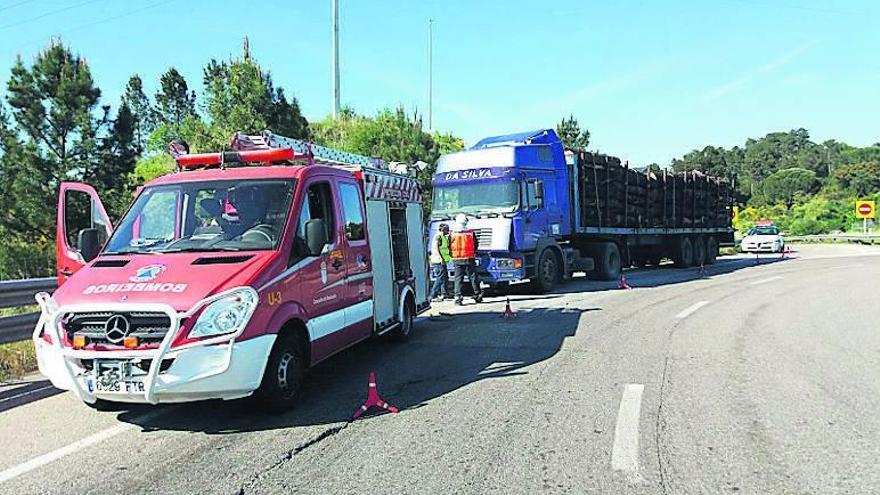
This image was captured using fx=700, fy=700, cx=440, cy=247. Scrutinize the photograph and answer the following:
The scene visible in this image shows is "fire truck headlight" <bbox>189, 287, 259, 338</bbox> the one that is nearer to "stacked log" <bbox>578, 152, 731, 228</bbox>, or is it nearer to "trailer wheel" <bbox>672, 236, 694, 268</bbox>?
"stacked log" <bbox>578, 152, 731, 228</bbox>

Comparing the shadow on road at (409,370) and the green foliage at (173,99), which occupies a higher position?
the green foliage at (173,99)

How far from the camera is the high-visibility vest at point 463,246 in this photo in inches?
558

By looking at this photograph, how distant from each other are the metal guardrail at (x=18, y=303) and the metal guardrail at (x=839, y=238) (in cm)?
4997

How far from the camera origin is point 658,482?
14.1 ft

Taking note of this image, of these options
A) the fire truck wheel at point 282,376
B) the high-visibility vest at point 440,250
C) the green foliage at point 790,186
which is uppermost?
the green foliage at point 790,186

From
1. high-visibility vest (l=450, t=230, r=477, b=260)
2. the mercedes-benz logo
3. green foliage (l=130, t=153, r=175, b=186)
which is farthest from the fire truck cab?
green foliage (l=130, t=153, r=175, b=186)

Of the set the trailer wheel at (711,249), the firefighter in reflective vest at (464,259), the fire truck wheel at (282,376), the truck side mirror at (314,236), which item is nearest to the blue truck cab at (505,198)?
→ the firefighter in reflective vest at (464,259)

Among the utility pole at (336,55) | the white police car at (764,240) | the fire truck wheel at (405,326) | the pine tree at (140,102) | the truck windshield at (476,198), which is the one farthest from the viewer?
the pine tree at (140,102)

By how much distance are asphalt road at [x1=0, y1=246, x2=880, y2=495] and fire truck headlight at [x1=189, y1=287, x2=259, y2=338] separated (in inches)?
33.4

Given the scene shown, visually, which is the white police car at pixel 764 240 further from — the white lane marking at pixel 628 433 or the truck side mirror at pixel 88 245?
the truck side mirror at pixel 88 245

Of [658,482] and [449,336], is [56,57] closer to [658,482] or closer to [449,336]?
[449,336]

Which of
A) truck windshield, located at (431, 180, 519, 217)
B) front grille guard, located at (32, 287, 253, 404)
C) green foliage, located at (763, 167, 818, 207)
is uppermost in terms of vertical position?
green foliage, located at (763, 167, 818, 207)

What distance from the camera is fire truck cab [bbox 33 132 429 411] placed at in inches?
200

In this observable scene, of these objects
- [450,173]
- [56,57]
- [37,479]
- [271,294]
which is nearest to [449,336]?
[271,294]
